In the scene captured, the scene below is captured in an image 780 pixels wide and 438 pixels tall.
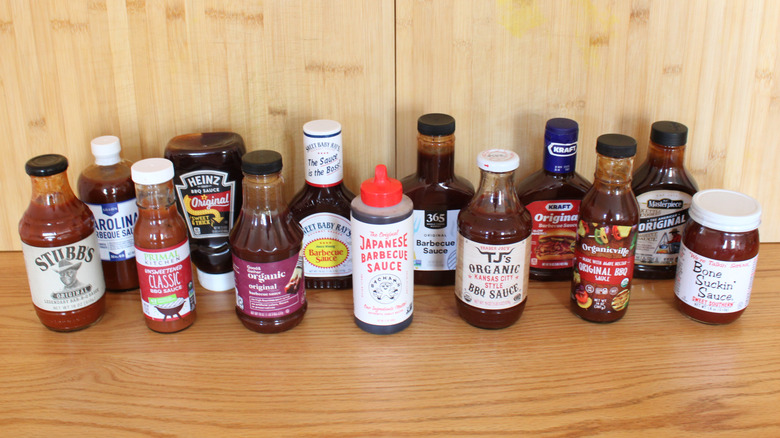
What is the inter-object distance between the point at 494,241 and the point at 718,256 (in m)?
0.33

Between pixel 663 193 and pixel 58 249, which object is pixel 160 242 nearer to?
pixel 58 249

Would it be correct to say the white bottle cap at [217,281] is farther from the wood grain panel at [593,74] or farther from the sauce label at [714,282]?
the sauce label at [714,282]

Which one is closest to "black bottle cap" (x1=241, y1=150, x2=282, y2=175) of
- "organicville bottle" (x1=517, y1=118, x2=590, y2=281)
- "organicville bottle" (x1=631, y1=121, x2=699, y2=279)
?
"organicville bottle" (x1=517, y1=118, x2=590, y2=281)

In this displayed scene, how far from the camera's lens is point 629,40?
1.22 m

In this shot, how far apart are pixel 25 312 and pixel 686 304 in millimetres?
1035

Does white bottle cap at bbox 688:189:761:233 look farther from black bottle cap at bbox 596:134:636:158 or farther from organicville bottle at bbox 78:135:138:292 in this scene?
organicville bottle at bbox 78:135:138:292

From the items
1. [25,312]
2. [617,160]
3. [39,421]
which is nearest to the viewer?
[39,421]

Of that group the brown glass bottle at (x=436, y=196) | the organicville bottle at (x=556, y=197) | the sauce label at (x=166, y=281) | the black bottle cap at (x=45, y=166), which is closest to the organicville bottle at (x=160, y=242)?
the sauce label at (x=166, y=281)

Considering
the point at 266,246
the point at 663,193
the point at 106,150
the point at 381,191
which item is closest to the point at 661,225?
the point at 663,193

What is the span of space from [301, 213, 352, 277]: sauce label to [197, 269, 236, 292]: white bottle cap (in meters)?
0.13

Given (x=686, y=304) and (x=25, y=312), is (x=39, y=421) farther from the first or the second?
(x=686, y=304)

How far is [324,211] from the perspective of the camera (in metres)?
1.15

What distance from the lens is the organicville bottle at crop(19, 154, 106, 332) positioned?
1.04m

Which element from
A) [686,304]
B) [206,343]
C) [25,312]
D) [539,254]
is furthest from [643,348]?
[25,312]
